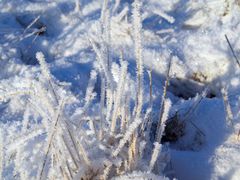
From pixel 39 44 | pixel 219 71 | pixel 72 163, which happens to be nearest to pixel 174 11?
pixel 219 71

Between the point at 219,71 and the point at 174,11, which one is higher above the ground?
the point at 174,11

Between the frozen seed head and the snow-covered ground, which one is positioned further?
the snow-covered ground

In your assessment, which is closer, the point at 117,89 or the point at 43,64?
the point at 43,64

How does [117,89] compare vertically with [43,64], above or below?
below

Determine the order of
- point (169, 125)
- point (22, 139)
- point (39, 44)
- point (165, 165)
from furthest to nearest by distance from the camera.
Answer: point (39, 44) → point (169, 125) → point (165, 165) → point (22, 139)

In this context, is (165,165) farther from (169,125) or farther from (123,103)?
(169,125)

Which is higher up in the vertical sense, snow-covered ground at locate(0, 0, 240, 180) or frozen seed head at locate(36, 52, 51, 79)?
frozen seed head at locate(36, 52, 51, 79)

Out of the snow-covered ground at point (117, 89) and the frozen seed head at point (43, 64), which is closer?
the frozen seed head at point (43, 64)

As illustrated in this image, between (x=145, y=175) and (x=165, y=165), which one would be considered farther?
(x=165, y=165)
